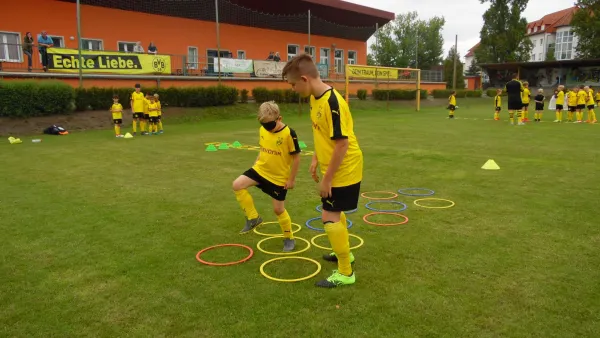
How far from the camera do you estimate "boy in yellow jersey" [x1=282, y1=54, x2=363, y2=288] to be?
399 centimetres

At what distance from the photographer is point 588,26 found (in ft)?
184

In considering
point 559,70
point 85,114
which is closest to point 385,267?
point 85,114

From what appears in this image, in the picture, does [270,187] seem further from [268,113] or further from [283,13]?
[283,13]

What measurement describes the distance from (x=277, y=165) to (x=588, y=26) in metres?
64.7

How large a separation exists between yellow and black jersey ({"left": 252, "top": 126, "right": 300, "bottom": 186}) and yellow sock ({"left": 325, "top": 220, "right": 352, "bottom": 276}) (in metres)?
1.33

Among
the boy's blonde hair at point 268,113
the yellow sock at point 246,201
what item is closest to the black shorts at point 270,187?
the yellow sock at point 246,201

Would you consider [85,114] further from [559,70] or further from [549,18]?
[549,18]

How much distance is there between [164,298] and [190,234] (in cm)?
193

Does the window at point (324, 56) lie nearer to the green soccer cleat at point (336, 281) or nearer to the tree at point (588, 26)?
the tree at point (588, 26)

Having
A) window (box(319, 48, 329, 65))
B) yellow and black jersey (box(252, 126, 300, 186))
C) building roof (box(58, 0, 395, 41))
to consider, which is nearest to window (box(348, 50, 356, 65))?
building roof (box(58, 0, 395, 41))

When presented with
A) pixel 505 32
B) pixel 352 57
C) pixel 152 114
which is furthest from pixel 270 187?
pixel 505 32

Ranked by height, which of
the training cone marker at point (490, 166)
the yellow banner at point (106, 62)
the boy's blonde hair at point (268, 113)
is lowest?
the training cone marker at point (490, 166)

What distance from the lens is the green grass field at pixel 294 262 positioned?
3674 mm

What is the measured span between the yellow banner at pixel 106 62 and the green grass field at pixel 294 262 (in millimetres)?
13611
